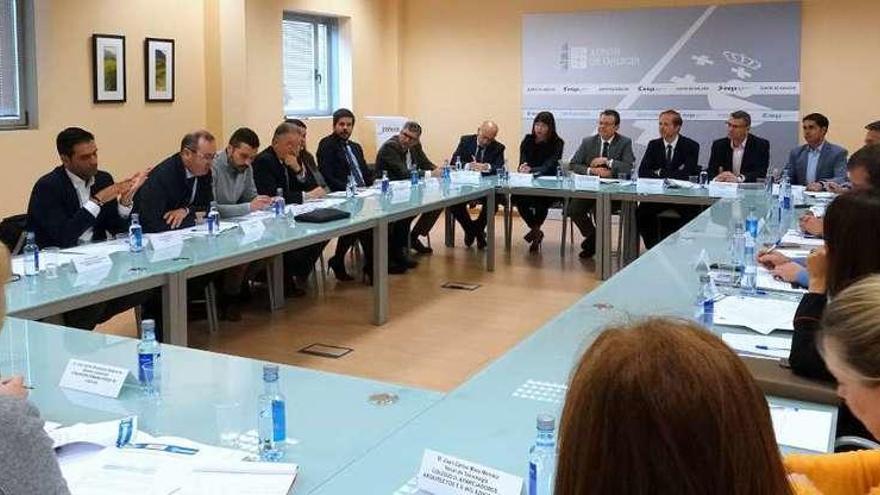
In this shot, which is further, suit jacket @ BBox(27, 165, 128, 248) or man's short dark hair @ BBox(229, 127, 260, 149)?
man's short dark hair @ BBox(229, 127, 260, 149)

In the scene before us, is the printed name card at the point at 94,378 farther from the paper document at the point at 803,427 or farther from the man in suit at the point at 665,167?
the man in suit at the point at 665,167

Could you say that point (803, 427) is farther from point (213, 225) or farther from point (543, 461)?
point (213, 225)

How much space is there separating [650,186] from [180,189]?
11.2ft

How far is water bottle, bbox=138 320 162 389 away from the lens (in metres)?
2.22

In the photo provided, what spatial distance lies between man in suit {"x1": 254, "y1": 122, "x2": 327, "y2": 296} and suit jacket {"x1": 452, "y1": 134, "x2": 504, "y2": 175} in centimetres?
209

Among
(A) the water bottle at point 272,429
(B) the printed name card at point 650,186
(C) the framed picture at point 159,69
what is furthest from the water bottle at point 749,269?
(C) the framed picture at point 159,69

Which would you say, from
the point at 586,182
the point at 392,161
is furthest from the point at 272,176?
the point at 586,182

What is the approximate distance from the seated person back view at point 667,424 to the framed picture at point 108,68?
6.59 meters

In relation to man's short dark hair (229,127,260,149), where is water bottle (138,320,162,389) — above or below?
below

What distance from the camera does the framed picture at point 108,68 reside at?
6.73m

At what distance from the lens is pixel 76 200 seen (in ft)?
15.2

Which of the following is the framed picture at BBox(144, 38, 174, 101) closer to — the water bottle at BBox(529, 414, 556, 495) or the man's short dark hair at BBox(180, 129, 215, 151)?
the man's short dark hair at BBox(180, 129, 215, 151)

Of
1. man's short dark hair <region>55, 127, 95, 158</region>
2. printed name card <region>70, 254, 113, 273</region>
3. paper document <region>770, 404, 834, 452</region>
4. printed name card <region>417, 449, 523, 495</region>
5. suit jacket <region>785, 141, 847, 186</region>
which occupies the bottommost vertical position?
paper document <region>770, 404, 834, 452</region>

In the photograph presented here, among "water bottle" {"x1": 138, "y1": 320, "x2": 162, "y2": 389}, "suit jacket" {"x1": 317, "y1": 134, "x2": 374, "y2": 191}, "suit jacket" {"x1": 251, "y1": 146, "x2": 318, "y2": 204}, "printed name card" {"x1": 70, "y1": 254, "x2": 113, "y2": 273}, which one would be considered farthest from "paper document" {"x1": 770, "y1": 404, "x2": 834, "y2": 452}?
"suit jacket" {"x1": 317, "y1": 134, "x2": 374, "y2": 191}
